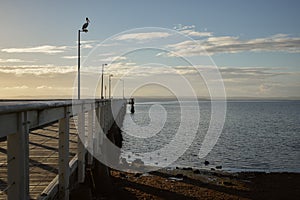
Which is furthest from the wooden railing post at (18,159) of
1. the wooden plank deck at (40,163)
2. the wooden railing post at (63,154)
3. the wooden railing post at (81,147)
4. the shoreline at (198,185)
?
the shoreline at (198,185)

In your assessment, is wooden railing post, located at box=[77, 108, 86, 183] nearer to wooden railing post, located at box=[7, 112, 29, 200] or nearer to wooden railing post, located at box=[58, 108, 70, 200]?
wooden railing post, located at box=[58, 108, 70, 200]

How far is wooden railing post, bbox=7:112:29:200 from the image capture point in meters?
3.19

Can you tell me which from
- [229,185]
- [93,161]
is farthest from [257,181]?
[93,161]

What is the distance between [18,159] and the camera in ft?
10.5

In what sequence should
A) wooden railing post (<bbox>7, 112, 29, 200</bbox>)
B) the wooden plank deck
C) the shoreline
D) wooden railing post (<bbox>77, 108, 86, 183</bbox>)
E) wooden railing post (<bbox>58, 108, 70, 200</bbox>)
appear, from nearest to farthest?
wooden railing post (<bbox>7, 112, 29, 200</bbox>) → wooden railing post (<bbox>58, 108, 70, 200</bbox>) → the wooden plank deck → wooden railing post (<bbox>77, 108, 86, 183</bbox>) → the shoreline

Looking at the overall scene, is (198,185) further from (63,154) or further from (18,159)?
(18,159)

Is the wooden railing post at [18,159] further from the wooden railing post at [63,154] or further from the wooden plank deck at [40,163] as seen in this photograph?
the wooden railing post at [63,154]

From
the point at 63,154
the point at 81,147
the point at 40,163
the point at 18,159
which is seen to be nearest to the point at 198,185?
the point at 81,147

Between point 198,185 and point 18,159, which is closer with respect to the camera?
point 18,159

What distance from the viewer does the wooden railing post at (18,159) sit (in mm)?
3188

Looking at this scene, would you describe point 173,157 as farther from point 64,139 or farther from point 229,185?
point 64,139

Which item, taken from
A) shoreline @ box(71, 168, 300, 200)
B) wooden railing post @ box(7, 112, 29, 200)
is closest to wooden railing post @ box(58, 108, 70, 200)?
wooden railing post @ box(7, 112, 29, 200)

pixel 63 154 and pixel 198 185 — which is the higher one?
pixel 63 154

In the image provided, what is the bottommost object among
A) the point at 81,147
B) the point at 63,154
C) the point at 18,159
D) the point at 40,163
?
the point at 40,163
